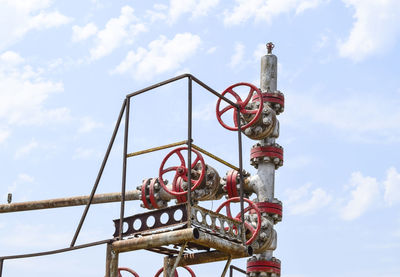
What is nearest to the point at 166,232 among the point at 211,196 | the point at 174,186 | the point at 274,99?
the point at 174,186

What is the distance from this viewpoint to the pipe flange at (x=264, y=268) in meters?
20.5

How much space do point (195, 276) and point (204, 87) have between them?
615cm

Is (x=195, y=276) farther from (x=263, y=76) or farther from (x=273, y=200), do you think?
(x=263, y=76)

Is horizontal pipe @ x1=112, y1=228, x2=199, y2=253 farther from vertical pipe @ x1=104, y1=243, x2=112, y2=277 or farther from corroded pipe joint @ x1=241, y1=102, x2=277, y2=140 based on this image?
corroded pipe joint @ x1=241, y1=102, x2=277, y2=140

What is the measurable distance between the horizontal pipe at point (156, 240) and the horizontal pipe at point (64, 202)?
9.82 meters

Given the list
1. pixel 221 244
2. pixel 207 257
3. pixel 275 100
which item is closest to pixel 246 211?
pixel 275 100

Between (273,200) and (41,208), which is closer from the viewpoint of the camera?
(273,200)

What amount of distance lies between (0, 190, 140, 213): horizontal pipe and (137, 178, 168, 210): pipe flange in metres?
0.79

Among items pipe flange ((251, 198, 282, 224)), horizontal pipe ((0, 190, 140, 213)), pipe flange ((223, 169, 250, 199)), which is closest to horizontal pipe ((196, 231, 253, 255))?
pipe flange ((251, 198, 282, 224))

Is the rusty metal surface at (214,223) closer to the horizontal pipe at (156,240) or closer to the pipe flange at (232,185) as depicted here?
the horizontal pipe at (156,240)

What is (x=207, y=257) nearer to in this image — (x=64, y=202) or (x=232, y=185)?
(x=232, y=185)

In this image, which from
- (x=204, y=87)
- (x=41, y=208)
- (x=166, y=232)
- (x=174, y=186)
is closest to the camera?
(x=166, y=232)

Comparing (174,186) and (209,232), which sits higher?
(174,186)

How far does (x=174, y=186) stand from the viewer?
727 inches
